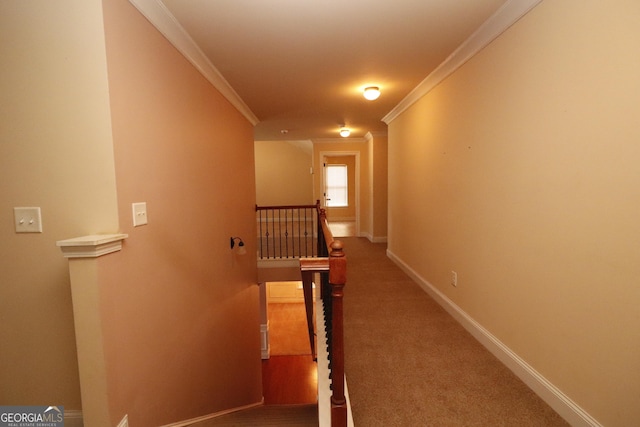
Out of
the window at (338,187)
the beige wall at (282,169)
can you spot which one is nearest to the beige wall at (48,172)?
the beige wall at (282,169)

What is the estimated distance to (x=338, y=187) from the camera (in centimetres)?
1072

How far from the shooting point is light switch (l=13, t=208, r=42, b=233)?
1.49 meters

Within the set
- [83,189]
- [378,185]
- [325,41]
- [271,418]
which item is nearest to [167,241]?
[83,189]

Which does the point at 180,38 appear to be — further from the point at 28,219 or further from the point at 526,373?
the point at 526,373

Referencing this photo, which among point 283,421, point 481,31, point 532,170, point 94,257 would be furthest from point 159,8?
point 283,421

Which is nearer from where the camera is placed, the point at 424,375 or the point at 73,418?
the point at 73,418

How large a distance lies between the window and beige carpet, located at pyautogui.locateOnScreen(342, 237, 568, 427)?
7.58 meters

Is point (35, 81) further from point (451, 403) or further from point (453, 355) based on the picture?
point (453, 355)

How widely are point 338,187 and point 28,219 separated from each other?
9.52m

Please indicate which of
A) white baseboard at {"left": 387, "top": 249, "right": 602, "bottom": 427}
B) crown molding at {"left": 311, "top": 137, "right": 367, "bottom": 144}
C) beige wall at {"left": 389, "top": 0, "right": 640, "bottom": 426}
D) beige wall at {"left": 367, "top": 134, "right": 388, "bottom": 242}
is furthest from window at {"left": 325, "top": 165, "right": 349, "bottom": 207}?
beige wall at {"left": 389, "top": 0, "right": 640, "bottom": 426}

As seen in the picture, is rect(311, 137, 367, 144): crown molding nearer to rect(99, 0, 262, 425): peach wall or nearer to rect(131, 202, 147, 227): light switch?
rect(99, 0, 262, 425): peach wall

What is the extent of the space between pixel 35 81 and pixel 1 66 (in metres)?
0.17

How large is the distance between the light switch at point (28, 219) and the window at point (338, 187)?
30.6ft

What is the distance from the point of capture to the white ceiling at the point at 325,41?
1.92 m
